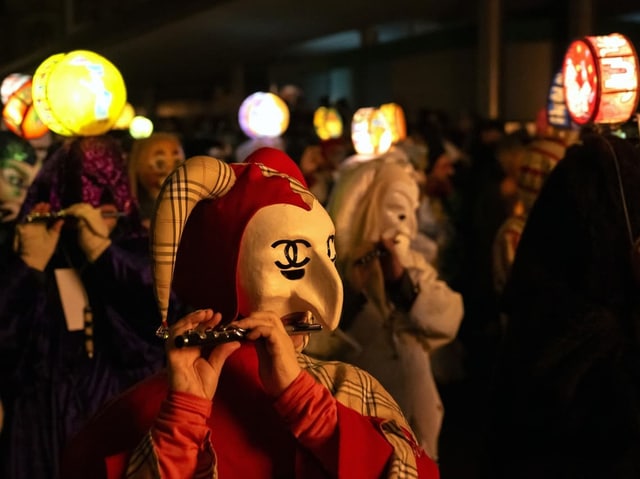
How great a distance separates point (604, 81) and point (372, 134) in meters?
1.95

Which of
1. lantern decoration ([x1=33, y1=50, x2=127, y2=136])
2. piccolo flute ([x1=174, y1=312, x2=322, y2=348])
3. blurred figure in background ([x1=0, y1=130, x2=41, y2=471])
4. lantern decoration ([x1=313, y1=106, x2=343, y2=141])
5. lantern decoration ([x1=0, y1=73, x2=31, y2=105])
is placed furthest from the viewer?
lantern decoration ([x1=313, y1=106, x2=343, y2=141])

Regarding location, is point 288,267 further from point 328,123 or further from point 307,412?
point 328,123

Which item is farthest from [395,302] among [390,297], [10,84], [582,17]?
[582,17]

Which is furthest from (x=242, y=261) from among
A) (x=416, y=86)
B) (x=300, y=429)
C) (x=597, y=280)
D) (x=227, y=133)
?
(x=416, y=86)

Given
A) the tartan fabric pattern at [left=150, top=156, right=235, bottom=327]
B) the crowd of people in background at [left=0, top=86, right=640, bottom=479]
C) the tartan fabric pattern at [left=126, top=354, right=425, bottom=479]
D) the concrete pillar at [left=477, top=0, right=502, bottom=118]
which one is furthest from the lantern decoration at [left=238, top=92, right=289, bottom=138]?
the concrete pillar at [left=477, top=0, right=502, bottom=118]

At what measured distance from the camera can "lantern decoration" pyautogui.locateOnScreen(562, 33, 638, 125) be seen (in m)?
2.66

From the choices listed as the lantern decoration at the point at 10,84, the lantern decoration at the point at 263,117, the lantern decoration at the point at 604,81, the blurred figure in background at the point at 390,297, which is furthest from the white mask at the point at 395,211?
the lantern decoration at the point at 263,117

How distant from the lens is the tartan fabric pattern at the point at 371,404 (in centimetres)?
143

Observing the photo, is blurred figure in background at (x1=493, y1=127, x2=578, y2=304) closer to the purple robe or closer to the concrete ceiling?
the purple robe

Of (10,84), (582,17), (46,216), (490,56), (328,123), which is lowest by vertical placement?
(46,216)

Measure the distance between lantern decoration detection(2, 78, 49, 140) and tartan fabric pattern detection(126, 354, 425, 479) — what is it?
265 centimetres

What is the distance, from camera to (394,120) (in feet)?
17.4

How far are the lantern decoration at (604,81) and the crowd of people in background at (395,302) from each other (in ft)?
0.33

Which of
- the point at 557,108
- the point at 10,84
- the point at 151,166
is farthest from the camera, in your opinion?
the point at 10,84
